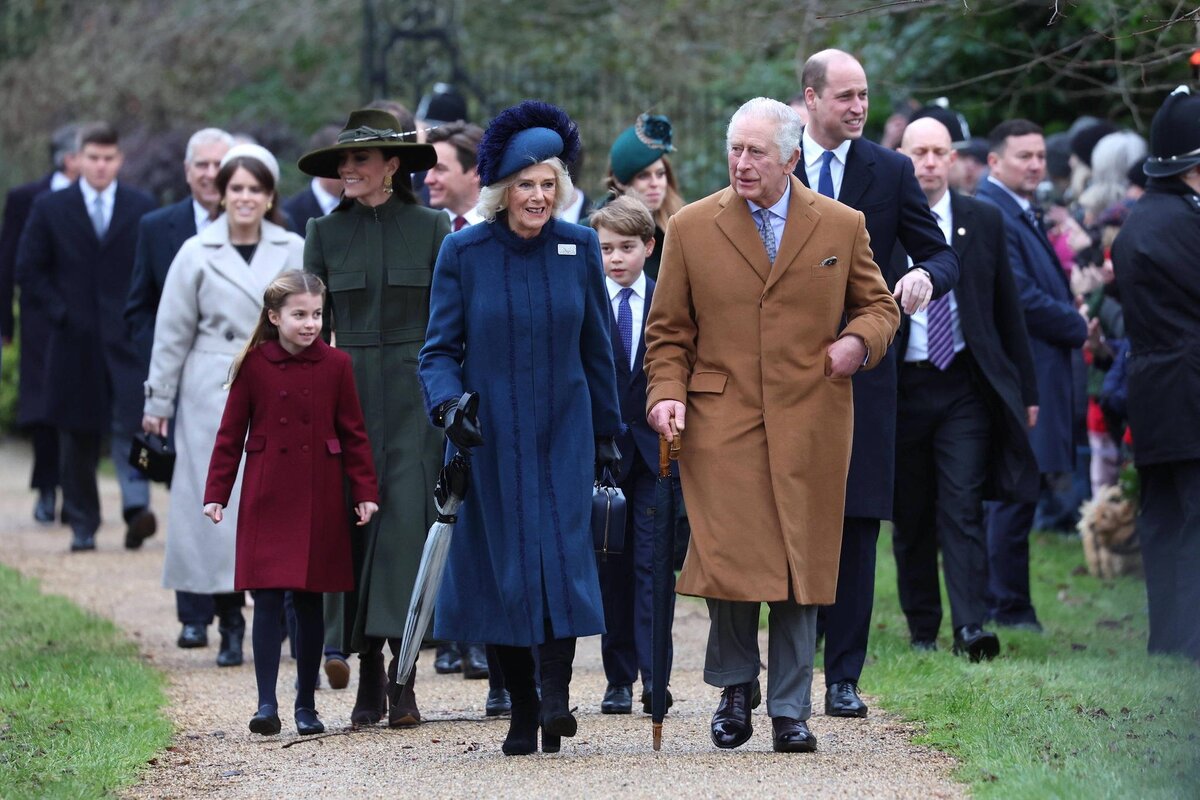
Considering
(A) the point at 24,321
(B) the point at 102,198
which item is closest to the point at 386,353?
(B) the point at 102,198

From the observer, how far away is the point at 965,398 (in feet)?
28.2

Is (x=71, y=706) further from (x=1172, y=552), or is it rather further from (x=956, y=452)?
(x=1172, y=552)

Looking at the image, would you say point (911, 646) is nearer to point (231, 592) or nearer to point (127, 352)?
point (231, 592)

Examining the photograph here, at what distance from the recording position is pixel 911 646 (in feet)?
29.2

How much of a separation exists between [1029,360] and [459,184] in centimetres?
260

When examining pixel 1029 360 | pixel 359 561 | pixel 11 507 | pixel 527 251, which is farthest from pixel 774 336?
pixel 11 507

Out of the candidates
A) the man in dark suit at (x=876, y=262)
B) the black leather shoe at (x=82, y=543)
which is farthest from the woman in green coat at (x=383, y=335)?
the black leather shoe at (x=82, y=543)

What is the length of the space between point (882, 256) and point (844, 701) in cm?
163

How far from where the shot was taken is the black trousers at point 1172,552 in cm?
869

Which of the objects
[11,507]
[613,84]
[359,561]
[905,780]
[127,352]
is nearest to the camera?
[905,780]

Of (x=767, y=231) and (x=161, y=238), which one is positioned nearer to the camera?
(x=767, y=231)

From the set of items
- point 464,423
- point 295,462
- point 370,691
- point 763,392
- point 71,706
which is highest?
point 763,392

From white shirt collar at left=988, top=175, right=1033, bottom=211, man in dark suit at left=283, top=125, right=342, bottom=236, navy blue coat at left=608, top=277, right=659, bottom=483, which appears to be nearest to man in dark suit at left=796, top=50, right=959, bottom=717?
navy blue coat at left=608, top=277, right=659, bottom=483

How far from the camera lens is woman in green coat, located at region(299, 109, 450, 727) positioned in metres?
7.31
